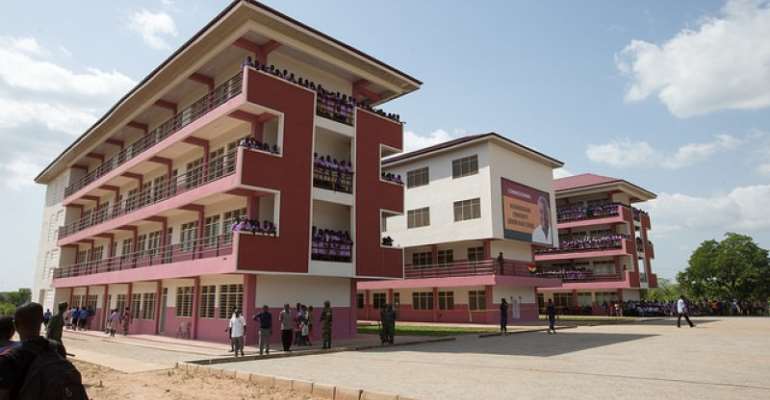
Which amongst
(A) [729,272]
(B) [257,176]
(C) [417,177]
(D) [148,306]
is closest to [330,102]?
(B) [257,176]

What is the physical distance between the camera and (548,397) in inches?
381

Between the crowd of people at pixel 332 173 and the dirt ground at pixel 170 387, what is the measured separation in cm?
1145

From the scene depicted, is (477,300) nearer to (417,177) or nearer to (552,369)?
(417,177)

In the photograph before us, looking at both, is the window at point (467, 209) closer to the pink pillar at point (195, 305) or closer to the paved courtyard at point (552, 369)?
the paved courtyard at point (552, 369)

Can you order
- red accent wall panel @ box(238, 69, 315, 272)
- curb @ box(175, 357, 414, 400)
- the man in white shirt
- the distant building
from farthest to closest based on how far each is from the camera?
the distant building, red accent wall panel @ box(238, 69, 315, 272), the man in white shirt, curb @ box(175, 357, 414, 400)

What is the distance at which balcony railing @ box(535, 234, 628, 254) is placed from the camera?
5041cm

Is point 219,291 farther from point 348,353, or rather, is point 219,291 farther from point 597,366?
point 597,366

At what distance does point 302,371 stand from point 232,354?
5079 millimetres

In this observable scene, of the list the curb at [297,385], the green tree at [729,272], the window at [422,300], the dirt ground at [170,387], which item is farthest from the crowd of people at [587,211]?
the dirt ground at [170,387]

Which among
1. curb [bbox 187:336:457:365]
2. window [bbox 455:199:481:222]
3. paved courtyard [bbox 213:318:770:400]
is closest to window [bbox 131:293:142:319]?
curb [bbox 187:336:457:365]

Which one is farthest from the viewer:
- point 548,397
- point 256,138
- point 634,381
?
point 256,138

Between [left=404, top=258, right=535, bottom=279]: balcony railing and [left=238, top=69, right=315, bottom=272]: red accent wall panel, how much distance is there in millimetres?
19699

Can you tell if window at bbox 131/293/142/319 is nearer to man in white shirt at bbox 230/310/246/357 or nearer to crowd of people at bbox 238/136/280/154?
crowd of people at bbox 238/136/280/154

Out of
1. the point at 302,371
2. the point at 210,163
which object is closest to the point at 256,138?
the point at 210,163
